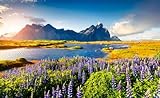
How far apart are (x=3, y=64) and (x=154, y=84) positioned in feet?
165

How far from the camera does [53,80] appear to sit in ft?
80.9

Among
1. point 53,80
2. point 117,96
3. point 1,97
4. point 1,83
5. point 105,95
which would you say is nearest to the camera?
point 117,96

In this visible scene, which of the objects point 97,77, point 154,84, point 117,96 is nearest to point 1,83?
point 97,77

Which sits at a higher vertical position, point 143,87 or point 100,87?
point 143,87

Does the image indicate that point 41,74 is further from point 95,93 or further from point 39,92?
point 95,93

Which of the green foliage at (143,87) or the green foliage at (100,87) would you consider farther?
the green foliage at (100,87)

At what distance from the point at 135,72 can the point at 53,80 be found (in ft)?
20.7

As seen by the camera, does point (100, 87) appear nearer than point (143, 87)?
No

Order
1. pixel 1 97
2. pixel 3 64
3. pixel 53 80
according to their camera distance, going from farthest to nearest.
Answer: pixel 3 64, pixel 53 80, pixel 1 97

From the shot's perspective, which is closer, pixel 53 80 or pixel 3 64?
pixel 53 80

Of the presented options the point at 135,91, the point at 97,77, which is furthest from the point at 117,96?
the point at 97,77

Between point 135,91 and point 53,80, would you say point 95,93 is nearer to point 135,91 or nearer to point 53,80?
point 135,91

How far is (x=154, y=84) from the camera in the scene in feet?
57.7

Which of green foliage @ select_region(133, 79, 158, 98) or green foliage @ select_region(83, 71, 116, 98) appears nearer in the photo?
green foliage @ select_region(133, 79, 158, 98)
